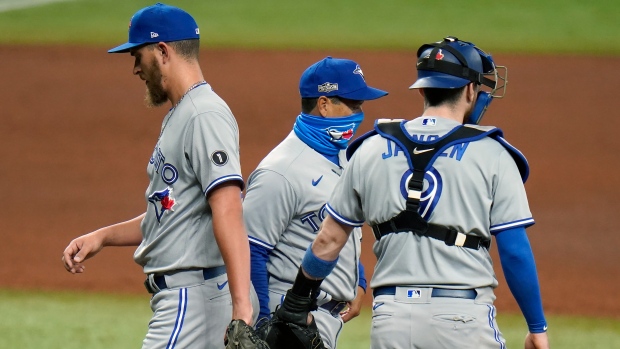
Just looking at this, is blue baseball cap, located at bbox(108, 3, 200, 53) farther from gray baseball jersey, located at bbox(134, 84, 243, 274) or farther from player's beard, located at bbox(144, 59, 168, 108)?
gray baseball jersey, located at bbox(134, 84, 243, 274)

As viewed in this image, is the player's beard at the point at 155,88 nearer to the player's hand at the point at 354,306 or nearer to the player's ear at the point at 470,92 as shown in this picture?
the player's ear at the point at 470,92

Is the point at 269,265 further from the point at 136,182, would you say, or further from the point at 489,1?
the point at 489,1

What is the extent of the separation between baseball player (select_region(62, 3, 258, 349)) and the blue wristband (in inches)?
11.2

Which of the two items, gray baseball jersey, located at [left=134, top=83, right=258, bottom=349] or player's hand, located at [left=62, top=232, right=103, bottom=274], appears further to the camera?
player's hand, located at [left=62, top=232, right=103, bottom=274]

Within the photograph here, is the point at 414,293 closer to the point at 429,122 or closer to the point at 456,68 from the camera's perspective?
the point at 429,122

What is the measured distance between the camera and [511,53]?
59.2ft

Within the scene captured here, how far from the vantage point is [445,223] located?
10.9 ft

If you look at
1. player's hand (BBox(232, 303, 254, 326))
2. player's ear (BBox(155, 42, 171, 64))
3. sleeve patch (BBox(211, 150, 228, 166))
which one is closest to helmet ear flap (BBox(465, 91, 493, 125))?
sleeve patch (BBox(211, 150, 228, 166))

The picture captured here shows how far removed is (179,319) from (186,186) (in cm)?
48

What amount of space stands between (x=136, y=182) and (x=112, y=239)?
29.9 ft

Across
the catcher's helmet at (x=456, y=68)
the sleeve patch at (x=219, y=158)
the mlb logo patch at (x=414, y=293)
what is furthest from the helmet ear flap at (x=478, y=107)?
the sleeve patch at (x=219, y=158)

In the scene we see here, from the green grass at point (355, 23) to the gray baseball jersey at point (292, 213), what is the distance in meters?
14.2

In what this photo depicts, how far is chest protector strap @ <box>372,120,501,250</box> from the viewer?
3.32 m

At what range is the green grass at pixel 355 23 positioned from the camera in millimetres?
18750
